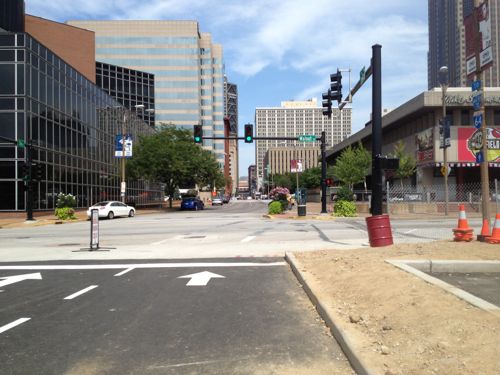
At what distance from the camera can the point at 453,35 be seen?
49.0ft

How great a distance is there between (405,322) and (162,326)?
2926mm

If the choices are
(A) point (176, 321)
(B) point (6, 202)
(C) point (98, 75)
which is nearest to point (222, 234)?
(A) point (176, 321)

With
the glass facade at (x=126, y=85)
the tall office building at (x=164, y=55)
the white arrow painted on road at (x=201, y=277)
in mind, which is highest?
the tall office building at (x=164, y=55)

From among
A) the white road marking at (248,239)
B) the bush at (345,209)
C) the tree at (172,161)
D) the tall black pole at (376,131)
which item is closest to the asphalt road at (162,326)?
the tall black pole at (376,131)

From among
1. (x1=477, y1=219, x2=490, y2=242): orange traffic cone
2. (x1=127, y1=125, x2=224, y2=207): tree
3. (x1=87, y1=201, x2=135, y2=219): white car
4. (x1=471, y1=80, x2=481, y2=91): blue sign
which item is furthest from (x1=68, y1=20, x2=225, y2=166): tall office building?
(x1=477, y1=219, x2=490, y2=242): orange traffic cone

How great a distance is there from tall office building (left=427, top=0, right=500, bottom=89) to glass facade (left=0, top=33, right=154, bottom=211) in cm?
2910

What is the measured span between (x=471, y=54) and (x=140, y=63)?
115 meters

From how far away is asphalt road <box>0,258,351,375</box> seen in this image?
482 centimetres

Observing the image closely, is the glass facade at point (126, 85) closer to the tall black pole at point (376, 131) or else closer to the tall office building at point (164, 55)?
the tall office building at point (164, 55)

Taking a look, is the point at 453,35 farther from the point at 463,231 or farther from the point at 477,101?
the point at 463,231

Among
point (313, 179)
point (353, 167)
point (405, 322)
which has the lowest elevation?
point (405, 322)

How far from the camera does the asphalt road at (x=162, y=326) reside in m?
4.82

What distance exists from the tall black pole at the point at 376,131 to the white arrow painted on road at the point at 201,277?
4.54m

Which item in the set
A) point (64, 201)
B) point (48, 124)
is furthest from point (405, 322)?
point (48, 124)
